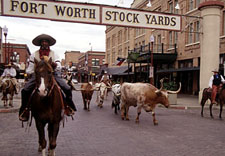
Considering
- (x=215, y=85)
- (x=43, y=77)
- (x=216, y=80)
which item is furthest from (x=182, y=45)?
(x=43, y=77)

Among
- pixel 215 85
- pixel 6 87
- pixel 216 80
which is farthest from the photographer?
pixel 6 87

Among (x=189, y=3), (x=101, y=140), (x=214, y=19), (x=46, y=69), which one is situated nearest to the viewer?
(x=46, y=69)

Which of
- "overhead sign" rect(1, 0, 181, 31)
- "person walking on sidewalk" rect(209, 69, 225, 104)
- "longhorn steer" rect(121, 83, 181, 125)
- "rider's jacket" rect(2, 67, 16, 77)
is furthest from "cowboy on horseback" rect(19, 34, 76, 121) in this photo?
"rider's jacket" rect(2, 67, 16, 77)

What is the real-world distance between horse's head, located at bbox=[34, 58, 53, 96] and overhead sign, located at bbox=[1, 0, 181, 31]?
32.5ft

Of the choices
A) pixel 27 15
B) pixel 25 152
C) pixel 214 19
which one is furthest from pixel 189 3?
pixel 25 152

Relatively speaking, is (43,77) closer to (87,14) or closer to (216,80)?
Result: (216,80)

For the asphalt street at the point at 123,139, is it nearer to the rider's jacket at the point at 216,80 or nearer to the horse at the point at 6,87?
the rider's jacket at the point at 216,80

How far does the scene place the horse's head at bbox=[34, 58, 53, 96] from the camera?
4406 mm

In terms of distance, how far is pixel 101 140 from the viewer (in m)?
7.26

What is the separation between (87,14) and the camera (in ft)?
47.9

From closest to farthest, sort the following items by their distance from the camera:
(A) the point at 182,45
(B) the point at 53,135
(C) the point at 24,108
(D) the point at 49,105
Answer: (D) the point at 49,105
(B) the point at 53,135
(C) the point at 24,108
(A) the point at 182,45

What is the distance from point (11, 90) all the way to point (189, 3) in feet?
67.0

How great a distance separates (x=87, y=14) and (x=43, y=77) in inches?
422

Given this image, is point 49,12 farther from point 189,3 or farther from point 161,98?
point 189,3
